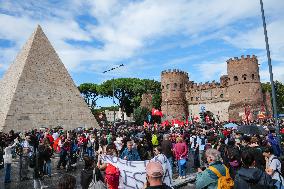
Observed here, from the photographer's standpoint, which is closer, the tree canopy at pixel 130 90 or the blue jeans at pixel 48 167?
the blue jeans at pixel 48 167

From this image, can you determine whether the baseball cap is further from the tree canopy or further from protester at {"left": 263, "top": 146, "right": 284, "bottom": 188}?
the tree canopy

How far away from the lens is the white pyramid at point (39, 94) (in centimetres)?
3581

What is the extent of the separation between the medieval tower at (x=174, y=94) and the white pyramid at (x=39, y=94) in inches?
807

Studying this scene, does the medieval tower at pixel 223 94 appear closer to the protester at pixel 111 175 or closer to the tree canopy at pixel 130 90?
the tree canopy at pixel 130 90

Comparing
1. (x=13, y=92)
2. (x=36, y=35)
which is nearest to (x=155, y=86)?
(x=36, y=35)

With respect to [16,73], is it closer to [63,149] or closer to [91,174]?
[63,149]

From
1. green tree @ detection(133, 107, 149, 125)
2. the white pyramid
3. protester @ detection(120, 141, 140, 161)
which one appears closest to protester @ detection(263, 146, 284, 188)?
protester @ detection(120, 141, 140, 161)

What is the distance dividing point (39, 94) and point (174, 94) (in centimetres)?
2714

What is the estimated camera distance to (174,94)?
58.8 meters

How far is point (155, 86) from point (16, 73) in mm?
37894

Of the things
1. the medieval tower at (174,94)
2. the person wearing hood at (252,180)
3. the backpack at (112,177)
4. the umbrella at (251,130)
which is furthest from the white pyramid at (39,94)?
the person wearing hood at (252,180)

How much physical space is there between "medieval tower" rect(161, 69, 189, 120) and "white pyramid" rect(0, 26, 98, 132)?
20.5 metres

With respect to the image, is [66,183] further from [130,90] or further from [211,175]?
[130,90]

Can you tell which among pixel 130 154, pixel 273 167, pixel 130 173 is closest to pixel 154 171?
pixel 273 167
